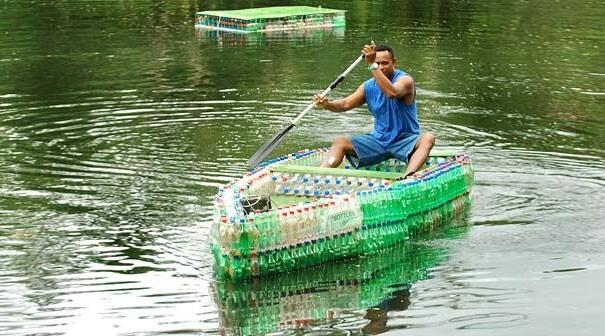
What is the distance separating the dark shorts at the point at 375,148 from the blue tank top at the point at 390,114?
5 cm

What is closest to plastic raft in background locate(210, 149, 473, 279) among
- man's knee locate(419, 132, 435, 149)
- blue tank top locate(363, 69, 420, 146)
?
man's knee locate(419, 132, 435, 149)

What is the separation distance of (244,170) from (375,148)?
9.79 ft

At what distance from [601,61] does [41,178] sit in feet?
47.1

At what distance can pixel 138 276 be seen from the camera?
11234 mm

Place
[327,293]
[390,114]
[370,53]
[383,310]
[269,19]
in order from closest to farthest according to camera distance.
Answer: [383,310]
[327,293]
[370,53]
[390,114]
[269,19]

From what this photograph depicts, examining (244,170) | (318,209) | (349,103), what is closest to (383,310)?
(318,209)

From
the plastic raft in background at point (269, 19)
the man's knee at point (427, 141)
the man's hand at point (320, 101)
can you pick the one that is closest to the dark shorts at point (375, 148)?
the man's knee at point (427, 141)

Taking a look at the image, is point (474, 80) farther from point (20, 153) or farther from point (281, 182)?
point (281, 182)

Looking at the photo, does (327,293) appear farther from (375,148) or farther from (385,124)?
(385,124)

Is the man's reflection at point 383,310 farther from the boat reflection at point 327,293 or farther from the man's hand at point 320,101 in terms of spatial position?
the man's hand at point 320,101

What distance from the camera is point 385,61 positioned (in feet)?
42.3

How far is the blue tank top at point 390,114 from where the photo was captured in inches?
513

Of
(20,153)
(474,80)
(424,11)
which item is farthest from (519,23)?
(20,153)

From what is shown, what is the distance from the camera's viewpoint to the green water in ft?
34.2
